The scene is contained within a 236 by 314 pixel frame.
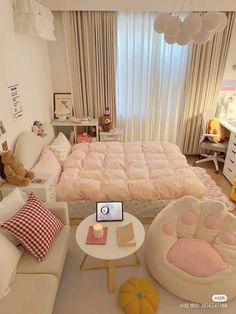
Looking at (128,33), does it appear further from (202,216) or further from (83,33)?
(202,216)

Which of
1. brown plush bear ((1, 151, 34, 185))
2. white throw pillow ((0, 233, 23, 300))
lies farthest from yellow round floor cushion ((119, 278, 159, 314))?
brown plush bear ((1, 151, 34, 185))

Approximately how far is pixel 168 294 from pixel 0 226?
1.34 metres

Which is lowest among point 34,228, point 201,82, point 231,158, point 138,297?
point 138,297

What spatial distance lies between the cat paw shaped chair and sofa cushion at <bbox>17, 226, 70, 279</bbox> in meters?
0.72

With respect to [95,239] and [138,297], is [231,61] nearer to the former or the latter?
[95,239]

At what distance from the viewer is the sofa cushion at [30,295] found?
131 cm

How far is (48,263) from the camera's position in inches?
63.1

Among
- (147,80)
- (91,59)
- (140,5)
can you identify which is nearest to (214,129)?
(147,80)

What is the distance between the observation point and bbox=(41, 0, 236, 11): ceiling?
3.24 metres

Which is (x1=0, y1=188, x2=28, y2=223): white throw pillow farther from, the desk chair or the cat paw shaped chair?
the desk chair

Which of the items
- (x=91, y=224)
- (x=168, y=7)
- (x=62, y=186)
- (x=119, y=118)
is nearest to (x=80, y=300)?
(x=91, y=224)

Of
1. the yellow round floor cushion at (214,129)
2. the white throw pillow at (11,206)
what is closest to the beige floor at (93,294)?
the white throw pillow at (11,206)

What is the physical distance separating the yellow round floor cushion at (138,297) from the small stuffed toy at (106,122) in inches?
103

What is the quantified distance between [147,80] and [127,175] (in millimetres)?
1921
